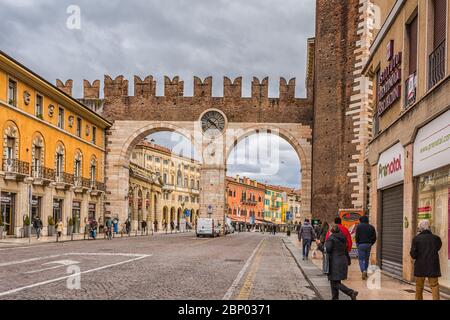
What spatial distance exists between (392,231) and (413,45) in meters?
4.98

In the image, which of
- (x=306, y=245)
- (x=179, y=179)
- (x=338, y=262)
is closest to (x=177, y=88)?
(x=306, y=245)

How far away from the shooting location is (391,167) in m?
16.5

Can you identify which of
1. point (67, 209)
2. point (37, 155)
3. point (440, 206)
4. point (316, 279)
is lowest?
point (316, 279)

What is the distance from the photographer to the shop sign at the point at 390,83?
1619cm

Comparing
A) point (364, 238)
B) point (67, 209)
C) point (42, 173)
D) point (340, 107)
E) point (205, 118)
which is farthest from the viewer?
point (205, 118)

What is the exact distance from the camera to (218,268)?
17109 millimetres

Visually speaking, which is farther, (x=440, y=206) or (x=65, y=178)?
(x=65, y=178)

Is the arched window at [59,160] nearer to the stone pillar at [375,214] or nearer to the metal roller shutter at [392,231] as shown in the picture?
the stone pillar at [375,214]

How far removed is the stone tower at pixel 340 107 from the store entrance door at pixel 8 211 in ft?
60.0

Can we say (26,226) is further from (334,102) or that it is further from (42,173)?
(334,102)

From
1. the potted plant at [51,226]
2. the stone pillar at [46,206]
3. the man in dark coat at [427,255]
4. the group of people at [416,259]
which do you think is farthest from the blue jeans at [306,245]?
the stone pillar at [46,206]

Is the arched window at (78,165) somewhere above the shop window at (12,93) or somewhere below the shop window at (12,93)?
below

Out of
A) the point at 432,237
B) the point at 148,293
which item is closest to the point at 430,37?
the point at 432,237
